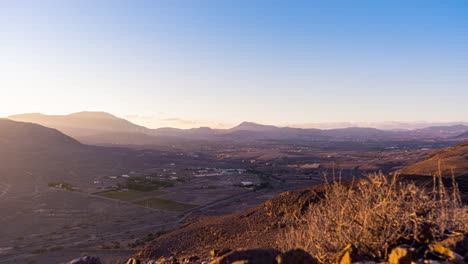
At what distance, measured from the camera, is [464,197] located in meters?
13.8

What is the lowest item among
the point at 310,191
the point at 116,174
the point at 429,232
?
the point at 116,174

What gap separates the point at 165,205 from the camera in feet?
142

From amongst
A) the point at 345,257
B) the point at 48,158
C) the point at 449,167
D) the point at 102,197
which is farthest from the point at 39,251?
the point at 48,158

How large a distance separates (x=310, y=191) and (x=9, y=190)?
54231 mm

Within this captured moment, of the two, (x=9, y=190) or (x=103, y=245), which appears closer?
(x=103, y=245)

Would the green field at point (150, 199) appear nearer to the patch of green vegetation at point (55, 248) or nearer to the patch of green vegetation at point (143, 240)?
the patch of green vegetation at point (143, 240)

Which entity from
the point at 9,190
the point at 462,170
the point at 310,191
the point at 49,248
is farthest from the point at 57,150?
the point at 462,170

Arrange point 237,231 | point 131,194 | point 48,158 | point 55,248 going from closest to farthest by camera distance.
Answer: point 237,231
point 55,248
point 131,194
point 48,158

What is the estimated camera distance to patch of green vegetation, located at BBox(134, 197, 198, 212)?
1629 inches

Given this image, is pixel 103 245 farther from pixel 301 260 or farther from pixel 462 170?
pixel 462 170

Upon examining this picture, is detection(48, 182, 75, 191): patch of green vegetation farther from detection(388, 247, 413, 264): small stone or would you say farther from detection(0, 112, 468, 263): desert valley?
detection(388, 247, 413, 264): small stone

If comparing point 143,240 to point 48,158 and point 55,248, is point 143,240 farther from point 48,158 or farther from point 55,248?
point 48,158

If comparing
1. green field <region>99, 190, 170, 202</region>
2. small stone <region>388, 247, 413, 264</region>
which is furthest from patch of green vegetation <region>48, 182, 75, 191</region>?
small stone <region>388, 247, 413, 264</region>

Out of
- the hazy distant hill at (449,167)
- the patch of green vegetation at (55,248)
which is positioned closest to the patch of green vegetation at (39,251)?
the patch of green vegetation at (55,248)
